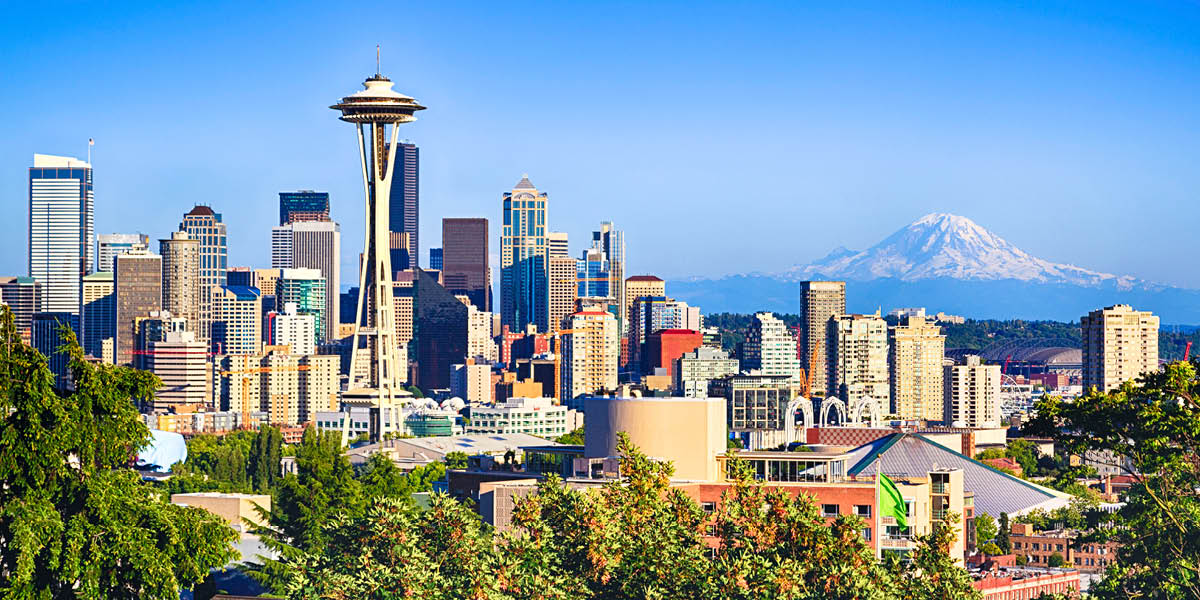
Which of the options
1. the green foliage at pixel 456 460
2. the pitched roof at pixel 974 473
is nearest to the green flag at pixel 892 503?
the pitched roof at pixel 974 473

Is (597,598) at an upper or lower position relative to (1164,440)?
lower

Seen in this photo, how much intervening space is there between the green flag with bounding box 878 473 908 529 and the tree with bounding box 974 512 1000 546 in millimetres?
44950

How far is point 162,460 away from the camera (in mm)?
153500

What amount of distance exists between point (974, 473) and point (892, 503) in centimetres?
6644

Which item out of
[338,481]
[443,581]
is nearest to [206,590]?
[443,581]

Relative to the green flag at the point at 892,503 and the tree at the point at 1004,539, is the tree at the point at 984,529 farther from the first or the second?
the green flag at the point at 892,503

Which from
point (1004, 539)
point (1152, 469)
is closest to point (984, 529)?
point (1004, 539)

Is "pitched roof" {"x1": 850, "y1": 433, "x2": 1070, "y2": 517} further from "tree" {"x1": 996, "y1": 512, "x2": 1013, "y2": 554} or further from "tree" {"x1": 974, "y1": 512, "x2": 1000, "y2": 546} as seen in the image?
"tree" {"x1": 996, "y1": 512, "x2": 1013, "y2": 554}

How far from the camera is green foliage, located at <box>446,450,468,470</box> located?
470 feet

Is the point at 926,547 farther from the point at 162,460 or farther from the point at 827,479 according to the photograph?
the point at 162,460

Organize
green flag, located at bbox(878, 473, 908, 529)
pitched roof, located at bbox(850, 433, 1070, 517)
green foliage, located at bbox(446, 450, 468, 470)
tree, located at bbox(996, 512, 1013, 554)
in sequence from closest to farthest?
green flag, located at bbox(878, 473, 908, 529), tree, located at bbox(996, 512, 1013, 554), pitched roof, located at bbox(850, 433, 1070, 517), green foliage, located at bbox(446, 450, 468, 470)

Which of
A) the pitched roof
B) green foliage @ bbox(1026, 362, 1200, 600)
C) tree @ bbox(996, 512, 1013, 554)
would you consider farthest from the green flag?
the pitched roof

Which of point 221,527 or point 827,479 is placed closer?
point 221,527

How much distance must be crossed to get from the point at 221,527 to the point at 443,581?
550 centimetres
